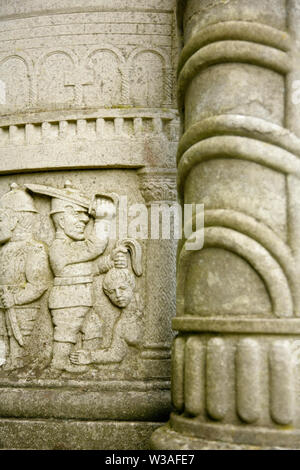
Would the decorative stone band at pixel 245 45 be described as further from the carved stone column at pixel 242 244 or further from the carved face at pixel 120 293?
A: the carved face at pixel 120 293

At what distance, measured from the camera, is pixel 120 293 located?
10.3ft

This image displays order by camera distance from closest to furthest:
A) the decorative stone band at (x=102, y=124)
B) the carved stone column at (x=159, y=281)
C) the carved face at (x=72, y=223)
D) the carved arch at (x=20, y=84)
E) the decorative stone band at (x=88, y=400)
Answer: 1. the decorative stone band at (x=88, y=400)
2. the carved stone column at (x=159, y=281)
3. the carved face at (x=72, y=223)
4. the decorative stone band at (x=102, y=124)
5. the carved arch at (x=20, y=84)

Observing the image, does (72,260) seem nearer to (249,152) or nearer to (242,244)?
(242,244)

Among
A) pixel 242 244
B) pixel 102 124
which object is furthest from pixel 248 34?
pixel 102 124

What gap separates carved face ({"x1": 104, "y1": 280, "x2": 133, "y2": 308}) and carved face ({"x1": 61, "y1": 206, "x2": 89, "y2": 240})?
0.39 meters

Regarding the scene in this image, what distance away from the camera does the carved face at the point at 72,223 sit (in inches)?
127

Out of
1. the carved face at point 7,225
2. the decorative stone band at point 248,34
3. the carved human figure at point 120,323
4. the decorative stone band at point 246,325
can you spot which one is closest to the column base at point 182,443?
the decorative stone band at point 246,325

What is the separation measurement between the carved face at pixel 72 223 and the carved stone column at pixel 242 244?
0.91 metres

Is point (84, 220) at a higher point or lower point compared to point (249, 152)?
lower

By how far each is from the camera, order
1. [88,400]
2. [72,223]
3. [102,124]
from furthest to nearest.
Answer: [102,124] < [72,223] < [88,400]

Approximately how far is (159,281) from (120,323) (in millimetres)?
357

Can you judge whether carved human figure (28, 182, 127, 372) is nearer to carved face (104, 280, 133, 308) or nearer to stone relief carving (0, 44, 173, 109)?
carved face (104, 280, 133, 308)

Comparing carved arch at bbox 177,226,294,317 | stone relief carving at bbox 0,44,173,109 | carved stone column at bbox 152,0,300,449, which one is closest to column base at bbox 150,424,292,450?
carved stone column at bbox 152,0,300,449

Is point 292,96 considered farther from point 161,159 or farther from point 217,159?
point 161,159
